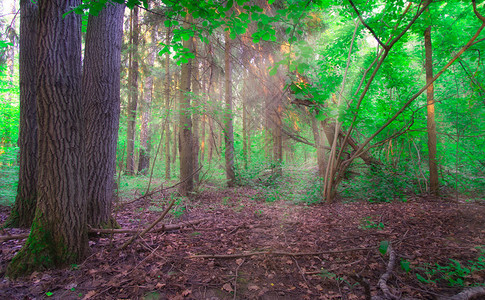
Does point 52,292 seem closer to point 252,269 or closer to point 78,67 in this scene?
point 252,269

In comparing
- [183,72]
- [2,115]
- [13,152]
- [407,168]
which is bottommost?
[407,168]

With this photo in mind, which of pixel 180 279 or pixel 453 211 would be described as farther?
pixel 453 211

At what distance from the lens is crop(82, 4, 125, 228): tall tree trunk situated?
3.77m

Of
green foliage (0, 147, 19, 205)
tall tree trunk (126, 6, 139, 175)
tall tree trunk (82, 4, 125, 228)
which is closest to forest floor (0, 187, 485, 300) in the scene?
tall tree trunk (82, 4, 125, 228)

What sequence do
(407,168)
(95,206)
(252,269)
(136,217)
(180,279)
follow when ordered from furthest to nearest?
(407,168) → (136,217) → (95,206) → (252,269) → (180,279)

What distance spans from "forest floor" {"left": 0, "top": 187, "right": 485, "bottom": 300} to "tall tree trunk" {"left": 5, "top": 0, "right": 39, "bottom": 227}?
462 mm

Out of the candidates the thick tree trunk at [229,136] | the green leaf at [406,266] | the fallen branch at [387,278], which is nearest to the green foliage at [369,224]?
the fallen branch at [387,278]

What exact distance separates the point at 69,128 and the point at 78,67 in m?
0.77

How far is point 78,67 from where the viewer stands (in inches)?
112

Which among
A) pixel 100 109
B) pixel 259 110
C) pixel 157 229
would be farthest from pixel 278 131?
pixel 100 109

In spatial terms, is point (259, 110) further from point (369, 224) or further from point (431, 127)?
point (369, 224)

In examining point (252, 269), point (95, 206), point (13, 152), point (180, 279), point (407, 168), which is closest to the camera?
point (180, 279)

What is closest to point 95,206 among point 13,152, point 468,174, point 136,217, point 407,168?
point 136,217

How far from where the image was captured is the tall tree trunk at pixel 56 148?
2623mm
